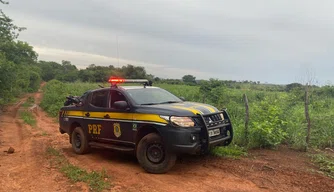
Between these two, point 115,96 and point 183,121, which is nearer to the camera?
point 183,121

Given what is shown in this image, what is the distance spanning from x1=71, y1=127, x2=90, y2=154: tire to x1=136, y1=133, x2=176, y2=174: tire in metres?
2.33

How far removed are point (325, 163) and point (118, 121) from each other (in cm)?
472

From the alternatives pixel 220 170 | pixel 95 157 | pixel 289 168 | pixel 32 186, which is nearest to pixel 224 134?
pixel 220 170

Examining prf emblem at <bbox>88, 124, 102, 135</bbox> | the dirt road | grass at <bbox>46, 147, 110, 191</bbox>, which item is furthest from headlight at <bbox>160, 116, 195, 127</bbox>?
prf emblem at <bbox>88, 124, 102, 135</bbox>

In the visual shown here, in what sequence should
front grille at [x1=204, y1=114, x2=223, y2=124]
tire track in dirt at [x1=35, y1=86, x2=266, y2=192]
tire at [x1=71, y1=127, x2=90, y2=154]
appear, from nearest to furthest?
1. tire track in dirt at [x1=35, y1=86, x2=266, y2=192]
2. front grille at [x1=204, y1=114, x2=223, y2=124]
3. tire at [x1=71, y1=127, x2=90, y2=154]

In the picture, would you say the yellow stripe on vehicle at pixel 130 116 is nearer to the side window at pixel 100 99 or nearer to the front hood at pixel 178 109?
the front hood at pixel 178 109

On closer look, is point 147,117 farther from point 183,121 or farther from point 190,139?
point 190,139

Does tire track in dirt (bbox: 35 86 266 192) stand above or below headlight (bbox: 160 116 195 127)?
below

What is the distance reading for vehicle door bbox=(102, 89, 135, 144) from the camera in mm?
6973

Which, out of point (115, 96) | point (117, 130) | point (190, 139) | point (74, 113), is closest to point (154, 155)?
point (190, 139)

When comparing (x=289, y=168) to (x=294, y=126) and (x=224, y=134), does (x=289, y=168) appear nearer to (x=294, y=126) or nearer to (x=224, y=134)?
(x=224, y=134)

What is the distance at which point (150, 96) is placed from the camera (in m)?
7.49

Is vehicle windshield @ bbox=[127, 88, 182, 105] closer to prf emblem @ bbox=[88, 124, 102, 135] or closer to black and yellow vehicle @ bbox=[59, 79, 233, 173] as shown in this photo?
black and yellow vehicle @ bbox=[59, 79, 233, 173]

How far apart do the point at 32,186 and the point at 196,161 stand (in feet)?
11.6
